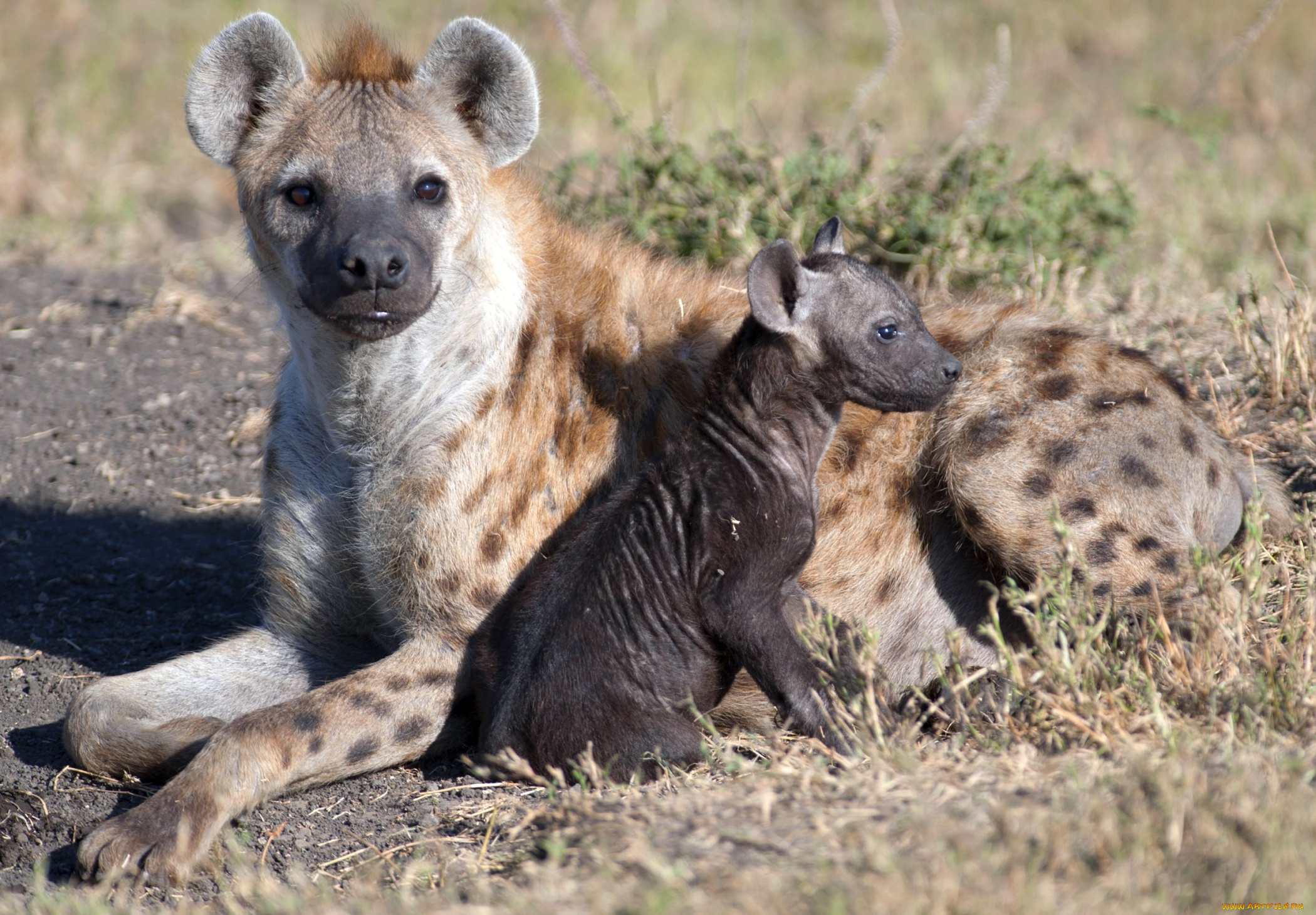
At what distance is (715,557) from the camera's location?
2.94 meters

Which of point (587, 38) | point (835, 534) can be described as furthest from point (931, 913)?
point (587, 38)

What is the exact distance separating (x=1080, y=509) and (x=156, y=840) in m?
2.21

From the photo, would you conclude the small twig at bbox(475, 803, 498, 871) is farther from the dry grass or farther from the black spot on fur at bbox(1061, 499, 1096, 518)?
the black spot on fur at bbox(1061, 499, 1096, 518)

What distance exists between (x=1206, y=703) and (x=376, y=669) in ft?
6.03

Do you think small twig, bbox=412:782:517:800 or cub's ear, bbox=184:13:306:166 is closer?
small twig, bbox=412:782:517:800

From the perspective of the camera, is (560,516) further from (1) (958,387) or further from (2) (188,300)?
(2) (188,300)

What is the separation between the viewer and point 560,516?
129 inches

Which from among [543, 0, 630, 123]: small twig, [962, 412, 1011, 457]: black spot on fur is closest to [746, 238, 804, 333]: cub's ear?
[962, 412, 1011, 457]: black spot on fur

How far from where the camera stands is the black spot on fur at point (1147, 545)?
123 inches

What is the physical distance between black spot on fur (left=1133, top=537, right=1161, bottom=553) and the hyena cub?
23.6 inches

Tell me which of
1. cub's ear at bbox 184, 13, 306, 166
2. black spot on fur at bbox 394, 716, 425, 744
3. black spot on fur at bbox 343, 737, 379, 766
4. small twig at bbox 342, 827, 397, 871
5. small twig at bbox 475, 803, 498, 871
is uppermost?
cub's ear at bbox 184, 13, 306, 166

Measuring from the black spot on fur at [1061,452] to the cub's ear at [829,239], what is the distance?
2.31 ft

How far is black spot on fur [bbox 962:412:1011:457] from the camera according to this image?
3236 millimetres

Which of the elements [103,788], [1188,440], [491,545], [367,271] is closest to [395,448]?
[491,545]
